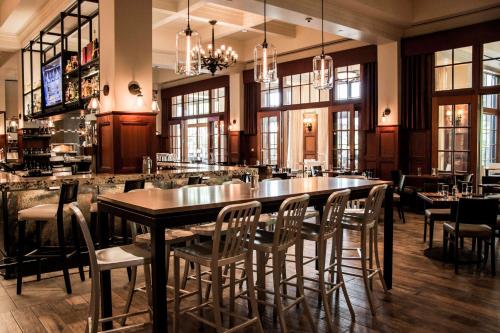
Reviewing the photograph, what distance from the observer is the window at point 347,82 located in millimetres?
10531

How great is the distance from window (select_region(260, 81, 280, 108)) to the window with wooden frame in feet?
7.04

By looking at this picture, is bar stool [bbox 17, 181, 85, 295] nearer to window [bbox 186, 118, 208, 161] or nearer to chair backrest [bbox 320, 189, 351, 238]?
chair backrest [bbox 320, 189, 351, 238]

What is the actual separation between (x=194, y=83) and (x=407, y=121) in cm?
792

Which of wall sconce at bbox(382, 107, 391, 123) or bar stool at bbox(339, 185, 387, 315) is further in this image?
wall sconce at bbox(382, 107, 391, 123)

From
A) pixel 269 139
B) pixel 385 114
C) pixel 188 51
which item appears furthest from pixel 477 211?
pixel 269 139

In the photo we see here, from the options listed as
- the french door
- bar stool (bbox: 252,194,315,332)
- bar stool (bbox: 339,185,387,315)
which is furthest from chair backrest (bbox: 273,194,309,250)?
the french door

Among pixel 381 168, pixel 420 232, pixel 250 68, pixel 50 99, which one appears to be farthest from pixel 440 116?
pixel 50 99

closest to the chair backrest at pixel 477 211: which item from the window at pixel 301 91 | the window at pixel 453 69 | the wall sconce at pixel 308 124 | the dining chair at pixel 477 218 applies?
the dining chair at pixel 477 218

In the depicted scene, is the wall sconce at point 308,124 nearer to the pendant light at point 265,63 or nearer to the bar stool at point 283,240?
the pendant light at point 265,63

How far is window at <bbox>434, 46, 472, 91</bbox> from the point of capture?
8.62m

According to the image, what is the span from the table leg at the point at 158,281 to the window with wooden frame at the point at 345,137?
846 centimetres

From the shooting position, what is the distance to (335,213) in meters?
3.41

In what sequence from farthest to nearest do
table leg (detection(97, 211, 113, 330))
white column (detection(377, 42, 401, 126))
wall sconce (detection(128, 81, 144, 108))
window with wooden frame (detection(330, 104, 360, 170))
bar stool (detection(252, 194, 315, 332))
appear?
window with wooden frame (detection(330, 104, 360, 170))
white column (detection(377, 42, 401, 126))
wall sconce (detection(128, 81, 144, 108))
table leg (detection(97, 211, 113, 330))
bar stool (detection(252, 194, 315, 332))

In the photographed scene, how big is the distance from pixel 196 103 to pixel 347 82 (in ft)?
20.6
